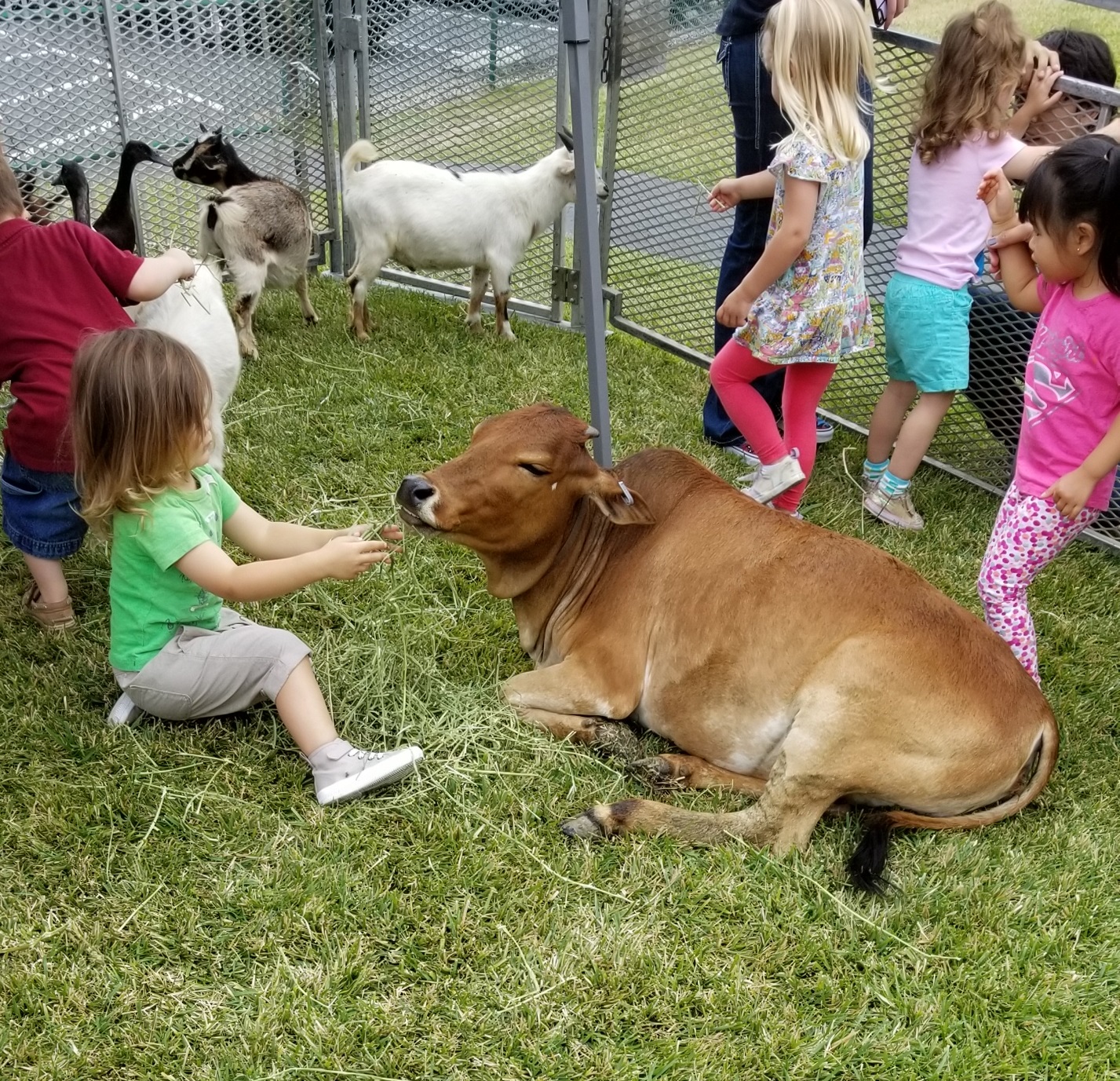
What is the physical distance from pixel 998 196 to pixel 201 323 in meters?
3.24

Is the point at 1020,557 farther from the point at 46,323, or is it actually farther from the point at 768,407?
the point at 46,323

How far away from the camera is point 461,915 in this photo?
3061 millimetres

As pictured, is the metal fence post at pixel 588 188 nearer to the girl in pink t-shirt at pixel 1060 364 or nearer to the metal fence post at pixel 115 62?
the girl in pink t-shirt at pixel 1060 364

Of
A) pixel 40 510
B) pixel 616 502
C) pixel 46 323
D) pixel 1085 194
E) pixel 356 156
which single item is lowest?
pixel 40 510

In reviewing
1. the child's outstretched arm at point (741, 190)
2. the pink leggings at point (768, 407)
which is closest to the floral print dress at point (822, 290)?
the pink leggings at point (768, 407)

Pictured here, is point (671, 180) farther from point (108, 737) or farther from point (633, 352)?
point (108, 737)

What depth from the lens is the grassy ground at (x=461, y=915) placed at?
2.73 m

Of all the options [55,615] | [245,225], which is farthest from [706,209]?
[55,615]

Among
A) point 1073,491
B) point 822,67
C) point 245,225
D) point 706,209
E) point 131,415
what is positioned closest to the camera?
point 131,415

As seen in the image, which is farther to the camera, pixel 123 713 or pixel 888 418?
pixel 888 418

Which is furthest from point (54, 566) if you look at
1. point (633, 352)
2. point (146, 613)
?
point (633, 352)

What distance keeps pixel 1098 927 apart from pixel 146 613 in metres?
2.91

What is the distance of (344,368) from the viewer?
21.3 feet

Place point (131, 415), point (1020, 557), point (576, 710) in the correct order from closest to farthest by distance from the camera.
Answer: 1. point (131, 415)
2. point (576, 710)
3. point (1020, 557)
